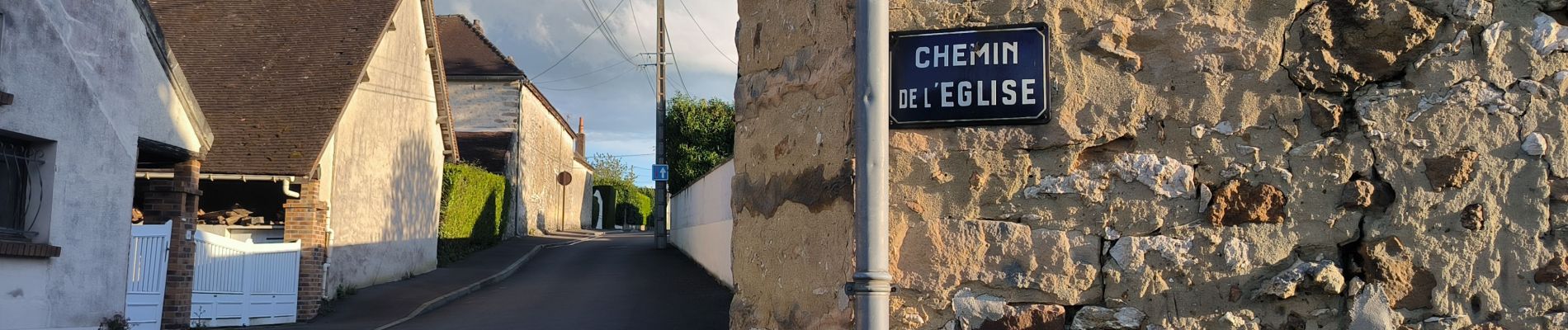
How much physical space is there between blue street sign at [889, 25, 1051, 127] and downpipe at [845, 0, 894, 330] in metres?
0.57

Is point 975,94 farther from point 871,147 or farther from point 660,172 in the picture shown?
point 660,172

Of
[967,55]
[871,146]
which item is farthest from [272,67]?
[871,146]

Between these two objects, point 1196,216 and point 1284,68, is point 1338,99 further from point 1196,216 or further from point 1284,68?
point 1196,216

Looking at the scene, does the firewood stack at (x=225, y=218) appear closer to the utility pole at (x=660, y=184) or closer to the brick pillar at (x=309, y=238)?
the brick pillar at (x=309, y=238)

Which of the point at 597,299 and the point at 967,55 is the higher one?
the point at 967,55

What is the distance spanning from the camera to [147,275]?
12.0 m

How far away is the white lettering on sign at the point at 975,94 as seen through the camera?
3.68 m

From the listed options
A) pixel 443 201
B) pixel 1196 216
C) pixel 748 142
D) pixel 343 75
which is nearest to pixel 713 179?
pixel 343 75

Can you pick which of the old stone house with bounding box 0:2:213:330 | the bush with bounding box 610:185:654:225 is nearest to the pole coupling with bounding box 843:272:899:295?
the old stone house with bounding box 0:2:213:330

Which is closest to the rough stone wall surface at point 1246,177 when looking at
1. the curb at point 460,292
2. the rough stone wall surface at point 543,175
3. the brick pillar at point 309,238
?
the curb at point 460,292

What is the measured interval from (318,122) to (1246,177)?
14765mm

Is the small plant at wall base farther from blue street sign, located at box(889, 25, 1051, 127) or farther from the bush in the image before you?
the bush

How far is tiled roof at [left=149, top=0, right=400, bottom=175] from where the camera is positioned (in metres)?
15.7

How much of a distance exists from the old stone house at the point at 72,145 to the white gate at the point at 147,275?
3.88 ft
